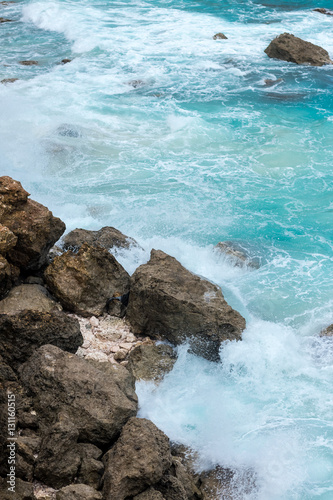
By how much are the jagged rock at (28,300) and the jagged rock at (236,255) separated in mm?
3646

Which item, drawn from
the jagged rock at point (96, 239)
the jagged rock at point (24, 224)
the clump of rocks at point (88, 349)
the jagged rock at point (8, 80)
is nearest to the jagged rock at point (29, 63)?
the jagged rock at point (8, 80)

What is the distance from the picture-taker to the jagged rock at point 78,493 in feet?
16.4

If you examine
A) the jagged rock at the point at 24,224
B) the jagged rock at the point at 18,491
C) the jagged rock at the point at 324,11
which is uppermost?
the jagged rock at the point at 24,224

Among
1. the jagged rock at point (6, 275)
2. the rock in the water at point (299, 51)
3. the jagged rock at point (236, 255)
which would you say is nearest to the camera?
the jagged rock at point (6, 275)

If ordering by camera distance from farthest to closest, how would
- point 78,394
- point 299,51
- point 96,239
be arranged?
point 299,51 < point 96,239 < point 78,394

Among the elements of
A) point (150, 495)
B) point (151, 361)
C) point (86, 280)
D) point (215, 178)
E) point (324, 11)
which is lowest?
point (215, 178)

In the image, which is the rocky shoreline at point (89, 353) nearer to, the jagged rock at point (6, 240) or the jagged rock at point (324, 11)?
the jagged rock at point (6, 240)

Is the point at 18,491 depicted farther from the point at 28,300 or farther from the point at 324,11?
the point at 324,11

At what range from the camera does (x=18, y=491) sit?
4984 millimetres

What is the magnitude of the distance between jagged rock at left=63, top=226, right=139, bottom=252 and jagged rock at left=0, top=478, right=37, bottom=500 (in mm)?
4744

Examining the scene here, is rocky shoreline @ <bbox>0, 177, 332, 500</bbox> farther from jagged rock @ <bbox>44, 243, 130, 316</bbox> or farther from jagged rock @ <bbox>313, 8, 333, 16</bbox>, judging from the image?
jagged rock @ <bbox>313, 8, 333, 16</bbox>

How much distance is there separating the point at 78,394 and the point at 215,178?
27.7 ft

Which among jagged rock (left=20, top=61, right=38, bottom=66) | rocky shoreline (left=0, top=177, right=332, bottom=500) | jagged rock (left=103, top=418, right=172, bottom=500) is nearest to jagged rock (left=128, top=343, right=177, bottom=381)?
rocky shoreline (left=0, top=177, right=332, bottom=500)

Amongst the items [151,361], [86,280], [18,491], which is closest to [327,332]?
[151,361]
